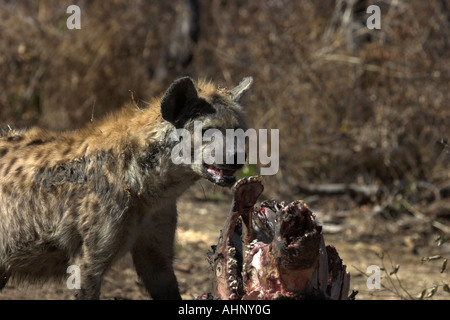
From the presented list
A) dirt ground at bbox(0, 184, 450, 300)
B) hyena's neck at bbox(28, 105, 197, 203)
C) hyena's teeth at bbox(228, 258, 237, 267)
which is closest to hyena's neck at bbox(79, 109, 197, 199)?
hyena's neck at bbox(28, 105, 197, 203)

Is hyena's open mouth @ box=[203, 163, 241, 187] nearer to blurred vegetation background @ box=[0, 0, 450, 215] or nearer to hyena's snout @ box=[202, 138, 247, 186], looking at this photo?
hyena's snout @ box=[202, 138, 247, 186]

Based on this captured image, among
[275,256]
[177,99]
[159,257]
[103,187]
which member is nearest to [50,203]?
[103,187]

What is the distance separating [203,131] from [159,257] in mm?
898

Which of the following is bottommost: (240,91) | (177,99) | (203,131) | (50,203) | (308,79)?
(50,203)

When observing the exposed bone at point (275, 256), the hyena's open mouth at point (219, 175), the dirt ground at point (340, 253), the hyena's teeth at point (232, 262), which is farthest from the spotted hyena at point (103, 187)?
the dirt ground at point (340, 253)

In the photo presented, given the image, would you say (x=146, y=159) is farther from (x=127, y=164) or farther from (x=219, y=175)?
(x=219, y=175)

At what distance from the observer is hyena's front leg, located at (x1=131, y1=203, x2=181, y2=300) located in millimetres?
4090

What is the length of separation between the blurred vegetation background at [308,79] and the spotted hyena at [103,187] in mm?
3396

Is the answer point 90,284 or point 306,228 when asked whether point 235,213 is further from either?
point 90,284

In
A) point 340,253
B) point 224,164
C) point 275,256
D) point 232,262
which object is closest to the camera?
point 275,256

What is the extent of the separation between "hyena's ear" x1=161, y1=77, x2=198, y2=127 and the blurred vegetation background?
3652 millimetres

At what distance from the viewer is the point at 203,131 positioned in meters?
3.76

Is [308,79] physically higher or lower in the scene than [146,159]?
higher

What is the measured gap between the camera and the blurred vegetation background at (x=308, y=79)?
717 cm
